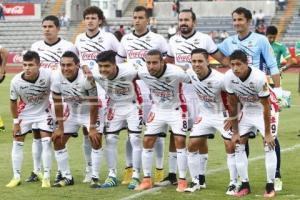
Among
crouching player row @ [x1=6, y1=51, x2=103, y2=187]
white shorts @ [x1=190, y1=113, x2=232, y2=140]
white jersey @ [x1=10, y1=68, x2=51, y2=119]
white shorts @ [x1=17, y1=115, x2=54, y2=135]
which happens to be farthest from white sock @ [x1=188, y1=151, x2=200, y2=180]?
white jersey @ [x1=10, y1=68, x2=51, y2=119]

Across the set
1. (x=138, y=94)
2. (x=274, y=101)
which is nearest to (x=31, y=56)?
(x=138, y=94)

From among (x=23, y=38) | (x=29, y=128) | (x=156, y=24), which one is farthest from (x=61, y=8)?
(x=29, y=128)

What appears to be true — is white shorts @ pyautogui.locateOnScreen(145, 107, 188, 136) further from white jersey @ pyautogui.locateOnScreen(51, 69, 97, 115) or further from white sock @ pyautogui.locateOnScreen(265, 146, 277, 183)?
white sock @ pyautogui.locateOnScreen(265, 146, 277, 183)

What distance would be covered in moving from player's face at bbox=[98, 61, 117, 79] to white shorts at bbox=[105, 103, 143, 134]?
56 centimetres

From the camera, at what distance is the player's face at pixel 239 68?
31.6 feet

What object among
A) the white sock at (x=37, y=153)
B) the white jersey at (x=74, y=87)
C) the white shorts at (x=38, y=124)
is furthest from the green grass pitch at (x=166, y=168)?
the white jersey at (x=74, y=87)

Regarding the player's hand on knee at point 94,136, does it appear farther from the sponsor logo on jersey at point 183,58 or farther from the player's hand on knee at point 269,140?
the player's hand on knee at point 269,140

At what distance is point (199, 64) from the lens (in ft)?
33.0

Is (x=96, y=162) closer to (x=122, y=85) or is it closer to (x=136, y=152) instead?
(x=136, y=152)

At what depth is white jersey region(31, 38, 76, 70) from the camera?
37.7ft

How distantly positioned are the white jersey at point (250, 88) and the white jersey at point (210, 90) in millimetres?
229

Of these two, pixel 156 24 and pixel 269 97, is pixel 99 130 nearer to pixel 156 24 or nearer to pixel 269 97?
pixel 269 97

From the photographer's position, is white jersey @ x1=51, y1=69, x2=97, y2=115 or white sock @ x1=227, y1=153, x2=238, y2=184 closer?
white sock @ x1=227, y1=153, x2=238, y2=184

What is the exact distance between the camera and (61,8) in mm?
52875
